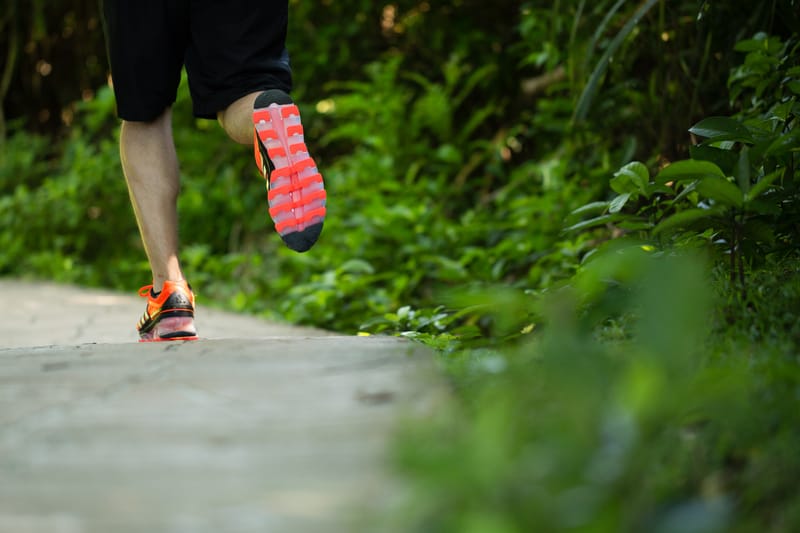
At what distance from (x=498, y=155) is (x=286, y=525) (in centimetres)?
405

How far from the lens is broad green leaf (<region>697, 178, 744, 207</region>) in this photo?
1396 millimetres

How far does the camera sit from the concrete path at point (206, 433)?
85 centimetres

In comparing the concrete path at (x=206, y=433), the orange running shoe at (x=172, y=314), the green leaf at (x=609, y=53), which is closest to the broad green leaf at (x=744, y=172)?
the concrete path at (x=206, y=433)

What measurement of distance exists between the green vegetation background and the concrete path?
0.30ft

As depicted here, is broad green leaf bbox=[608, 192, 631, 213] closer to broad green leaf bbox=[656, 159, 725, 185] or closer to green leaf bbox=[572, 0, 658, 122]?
broad green leaf bbox=[656, 159, 725, 185]

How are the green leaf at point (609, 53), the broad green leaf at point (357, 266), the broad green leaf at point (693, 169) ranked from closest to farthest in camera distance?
the broad green leaf at point (693, 169) → the green leaf at point (609, 53) → the broad green leaf at point (357, 266)

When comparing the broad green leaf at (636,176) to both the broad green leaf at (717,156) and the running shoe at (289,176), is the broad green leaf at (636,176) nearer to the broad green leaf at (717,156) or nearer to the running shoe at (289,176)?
the broad green leaf at (717,156)

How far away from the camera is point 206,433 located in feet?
3.53

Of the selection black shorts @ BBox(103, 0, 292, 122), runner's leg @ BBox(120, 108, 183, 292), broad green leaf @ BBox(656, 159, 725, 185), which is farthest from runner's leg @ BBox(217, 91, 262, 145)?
broad green leaf @ BBox(656, 159, 725, 185)

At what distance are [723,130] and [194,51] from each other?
1.33m

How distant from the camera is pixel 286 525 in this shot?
2.62 ft

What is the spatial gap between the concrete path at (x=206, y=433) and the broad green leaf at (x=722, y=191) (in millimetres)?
521

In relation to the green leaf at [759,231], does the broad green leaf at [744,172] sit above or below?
above

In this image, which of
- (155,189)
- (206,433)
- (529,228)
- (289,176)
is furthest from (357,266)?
(206,433)
